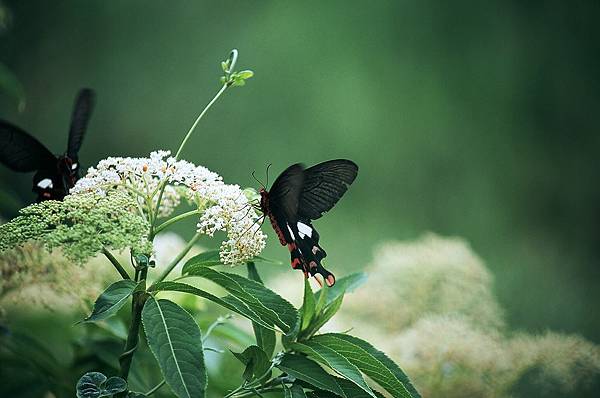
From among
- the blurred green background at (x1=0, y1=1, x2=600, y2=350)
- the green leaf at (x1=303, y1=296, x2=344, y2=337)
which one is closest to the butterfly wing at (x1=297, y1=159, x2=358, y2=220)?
the green leaf at (x1=303, y1=296, x2=344, y2=337)

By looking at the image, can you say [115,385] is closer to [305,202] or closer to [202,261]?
[202,261]

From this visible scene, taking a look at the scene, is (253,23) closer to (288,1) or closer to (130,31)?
(288,1)

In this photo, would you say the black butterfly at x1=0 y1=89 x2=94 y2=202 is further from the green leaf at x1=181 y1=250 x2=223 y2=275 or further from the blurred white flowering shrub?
the blurred white flowering shrub

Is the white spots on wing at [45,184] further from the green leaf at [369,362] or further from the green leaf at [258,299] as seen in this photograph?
the green leaf at [369,362]

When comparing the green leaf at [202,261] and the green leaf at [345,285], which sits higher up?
the green leaf at [345,285]

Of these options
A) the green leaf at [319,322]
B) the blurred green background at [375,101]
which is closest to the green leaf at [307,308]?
the green leaf at [319,322]
